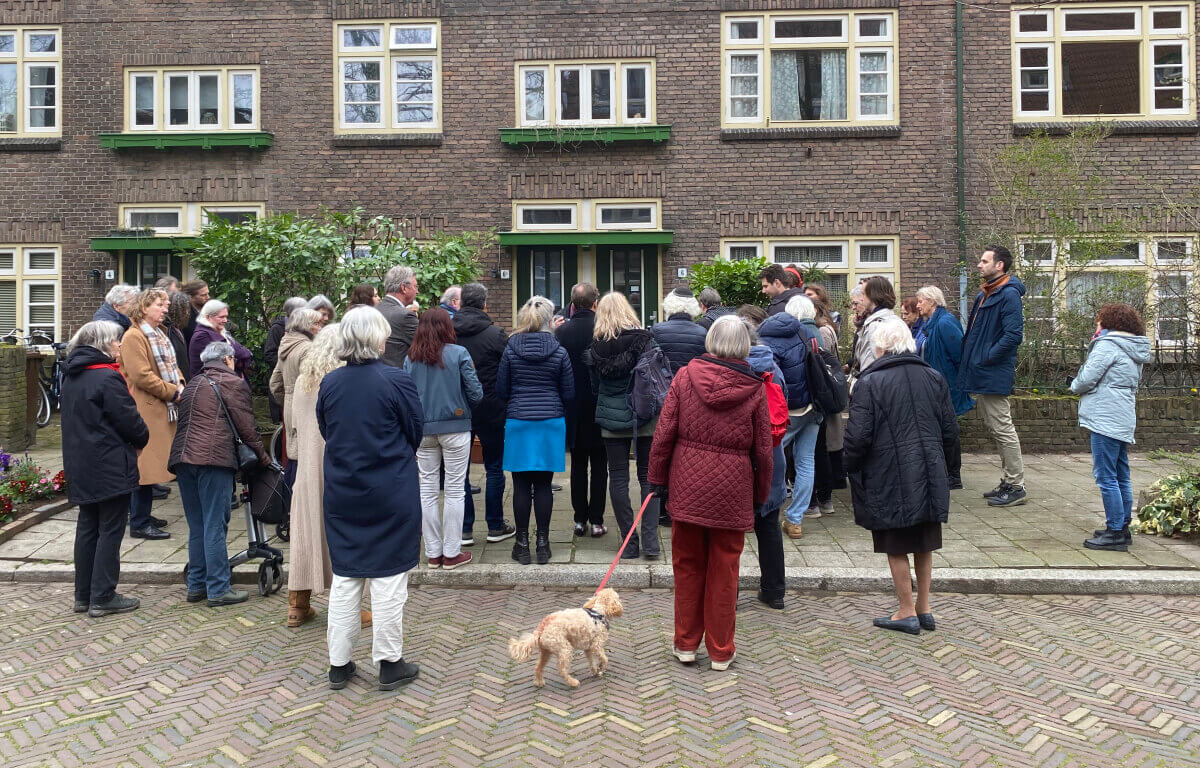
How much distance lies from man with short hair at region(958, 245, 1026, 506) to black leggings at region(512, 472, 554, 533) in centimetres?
445

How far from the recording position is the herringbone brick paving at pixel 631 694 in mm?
4258

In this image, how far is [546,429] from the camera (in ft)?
23.2

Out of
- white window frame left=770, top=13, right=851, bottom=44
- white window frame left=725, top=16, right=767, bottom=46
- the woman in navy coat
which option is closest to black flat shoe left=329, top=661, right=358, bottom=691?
the woman in navy coat

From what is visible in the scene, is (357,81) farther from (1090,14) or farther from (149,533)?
(1090,14)

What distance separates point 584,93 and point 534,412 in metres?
10.3

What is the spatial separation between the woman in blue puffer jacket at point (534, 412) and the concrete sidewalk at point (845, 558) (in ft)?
1.34

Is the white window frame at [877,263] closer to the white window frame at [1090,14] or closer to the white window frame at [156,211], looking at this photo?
the white window frame at [1090,14]

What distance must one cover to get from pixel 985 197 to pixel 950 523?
9019 mm

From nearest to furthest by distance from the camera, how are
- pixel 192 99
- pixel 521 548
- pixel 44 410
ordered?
pixel 521 548 < pixel 44 410 < pixel 192 99

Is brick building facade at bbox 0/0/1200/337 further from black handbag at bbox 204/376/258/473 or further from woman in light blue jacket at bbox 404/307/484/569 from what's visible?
black handbag at bbox 204/376/258/473

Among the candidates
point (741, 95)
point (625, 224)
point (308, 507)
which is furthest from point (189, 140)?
point (308, 507)

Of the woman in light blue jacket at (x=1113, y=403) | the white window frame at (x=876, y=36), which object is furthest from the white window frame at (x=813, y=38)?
the woman in light blue jacket at (x=1113, y=403)

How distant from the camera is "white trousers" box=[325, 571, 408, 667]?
16.3ft

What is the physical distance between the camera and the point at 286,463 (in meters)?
6.77
